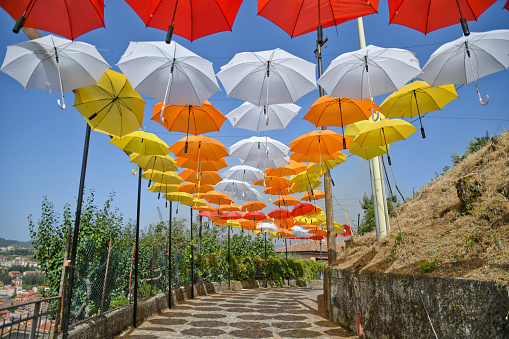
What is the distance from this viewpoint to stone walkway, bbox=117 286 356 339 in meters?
6.53

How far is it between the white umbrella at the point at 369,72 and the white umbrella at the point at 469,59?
0.31m

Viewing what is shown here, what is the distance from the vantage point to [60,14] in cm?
402

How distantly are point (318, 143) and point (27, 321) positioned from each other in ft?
22.5

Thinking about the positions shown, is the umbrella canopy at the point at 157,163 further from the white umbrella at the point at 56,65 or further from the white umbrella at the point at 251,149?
the white umbrella at the point at 56,65

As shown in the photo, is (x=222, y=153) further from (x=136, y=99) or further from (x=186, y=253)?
(x=186, y=253)

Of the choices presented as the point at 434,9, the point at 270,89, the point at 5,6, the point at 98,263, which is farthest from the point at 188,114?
the point at 434,9

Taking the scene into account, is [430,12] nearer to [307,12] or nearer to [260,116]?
[307,12]

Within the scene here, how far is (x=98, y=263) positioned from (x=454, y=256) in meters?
7.53

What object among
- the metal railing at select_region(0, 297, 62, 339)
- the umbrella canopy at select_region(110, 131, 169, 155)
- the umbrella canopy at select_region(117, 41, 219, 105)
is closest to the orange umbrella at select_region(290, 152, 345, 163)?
the umbrella canopy at select_region(110, 131, 169, 155)

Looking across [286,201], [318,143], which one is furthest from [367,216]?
[318,143]

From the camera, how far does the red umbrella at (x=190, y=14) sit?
14.8 ft

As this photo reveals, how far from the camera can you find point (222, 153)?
8.60m

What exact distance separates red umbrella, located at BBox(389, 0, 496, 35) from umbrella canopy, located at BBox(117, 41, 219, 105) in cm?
312

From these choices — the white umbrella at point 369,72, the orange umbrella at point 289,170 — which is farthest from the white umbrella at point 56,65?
the orange umbrella at point 289,170
